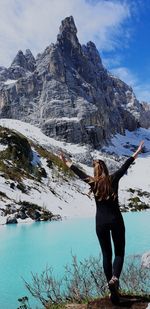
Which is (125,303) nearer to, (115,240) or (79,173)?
(115,240)

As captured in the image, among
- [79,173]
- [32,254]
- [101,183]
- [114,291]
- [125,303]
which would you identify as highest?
[79,173]

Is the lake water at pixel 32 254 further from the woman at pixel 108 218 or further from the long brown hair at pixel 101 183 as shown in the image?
the long brown hair at pixel 101 183

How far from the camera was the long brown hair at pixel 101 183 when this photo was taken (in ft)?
27.3

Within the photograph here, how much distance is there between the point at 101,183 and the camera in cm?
840

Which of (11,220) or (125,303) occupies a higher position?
(11,220)

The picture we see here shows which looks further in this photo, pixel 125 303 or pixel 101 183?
pixel 101 183

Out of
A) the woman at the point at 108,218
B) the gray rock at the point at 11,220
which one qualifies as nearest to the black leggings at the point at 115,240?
the woman at the point at 108,218

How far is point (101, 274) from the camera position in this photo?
10625mm

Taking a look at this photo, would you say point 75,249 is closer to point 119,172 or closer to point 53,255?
point 53,255

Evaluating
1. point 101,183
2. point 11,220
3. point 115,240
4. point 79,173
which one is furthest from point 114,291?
point 11,220

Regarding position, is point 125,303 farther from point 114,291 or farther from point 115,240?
point 115,240

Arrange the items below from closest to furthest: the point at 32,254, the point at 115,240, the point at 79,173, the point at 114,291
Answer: the point at 114,291 → the point at 115,240 → the point at 79,173 → the point at 32,254

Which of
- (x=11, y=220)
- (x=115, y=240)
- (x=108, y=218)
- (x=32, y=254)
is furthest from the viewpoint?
(x=11, y=220)

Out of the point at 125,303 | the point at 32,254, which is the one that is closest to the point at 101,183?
the point at 125,303
